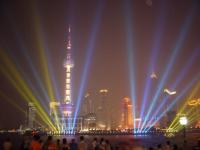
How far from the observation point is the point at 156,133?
193875 millimetres

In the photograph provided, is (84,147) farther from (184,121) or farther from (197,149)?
(184,121)

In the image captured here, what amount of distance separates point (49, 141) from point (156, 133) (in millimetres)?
180349

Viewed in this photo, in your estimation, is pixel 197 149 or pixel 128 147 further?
pixel 197 149

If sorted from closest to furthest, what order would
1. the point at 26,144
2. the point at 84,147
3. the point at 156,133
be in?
1. the point at 84,147
2. the point at 26,144
3. the point at 156,133

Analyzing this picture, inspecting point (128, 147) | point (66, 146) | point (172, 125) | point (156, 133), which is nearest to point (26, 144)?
point (66, 146)

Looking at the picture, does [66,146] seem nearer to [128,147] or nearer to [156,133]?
[128,147]

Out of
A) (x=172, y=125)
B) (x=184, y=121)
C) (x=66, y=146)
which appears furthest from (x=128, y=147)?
(x=172, y=125)

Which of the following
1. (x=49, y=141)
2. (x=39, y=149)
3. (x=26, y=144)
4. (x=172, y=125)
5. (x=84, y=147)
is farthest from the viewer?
(x=172, y=125)

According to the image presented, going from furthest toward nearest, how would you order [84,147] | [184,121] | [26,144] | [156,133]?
[156,133], [184,121], [26,144], [84,147]

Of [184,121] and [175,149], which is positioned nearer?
[175,149]

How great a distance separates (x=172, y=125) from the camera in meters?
166

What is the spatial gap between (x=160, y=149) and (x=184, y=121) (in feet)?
37.7

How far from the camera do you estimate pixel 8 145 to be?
21.6 m

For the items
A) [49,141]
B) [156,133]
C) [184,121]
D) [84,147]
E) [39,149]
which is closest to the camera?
[39,149]
